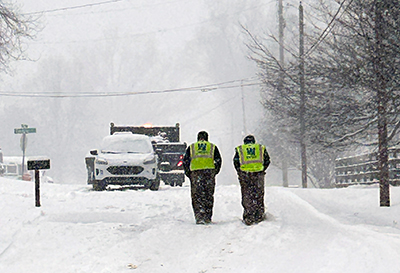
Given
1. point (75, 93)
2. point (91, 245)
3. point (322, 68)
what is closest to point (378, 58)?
point (322, 68)

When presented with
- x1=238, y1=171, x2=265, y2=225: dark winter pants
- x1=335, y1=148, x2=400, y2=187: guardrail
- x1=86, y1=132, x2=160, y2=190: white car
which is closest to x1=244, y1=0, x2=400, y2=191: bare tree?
x1=238, y1=171, x2=265, y2=225: dark winter pants

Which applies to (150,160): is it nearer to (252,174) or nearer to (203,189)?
(203,189)

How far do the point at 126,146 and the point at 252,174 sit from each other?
822 centimetres

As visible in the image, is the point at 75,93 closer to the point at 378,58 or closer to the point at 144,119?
the point at 144,119

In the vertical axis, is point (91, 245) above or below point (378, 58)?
below

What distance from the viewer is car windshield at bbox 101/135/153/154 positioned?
17969 millimetres

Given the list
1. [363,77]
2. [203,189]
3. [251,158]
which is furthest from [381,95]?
[203,189]

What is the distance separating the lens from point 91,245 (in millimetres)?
8883

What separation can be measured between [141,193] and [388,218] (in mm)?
6569

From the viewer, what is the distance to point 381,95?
11984 millimetres

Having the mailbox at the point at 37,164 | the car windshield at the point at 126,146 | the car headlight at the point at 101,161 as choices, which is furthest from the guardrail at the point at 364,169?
the mailbox at the point at 37,164

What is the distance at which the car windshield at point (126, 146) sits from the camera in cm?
1797

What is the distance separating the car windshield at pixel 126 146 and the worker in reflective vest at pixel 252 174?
7.56 m

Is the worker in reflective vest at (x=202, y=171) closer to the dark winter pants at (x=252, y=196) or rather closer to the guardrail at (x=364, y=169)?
the dark winter pants at (x=252, y=196)
